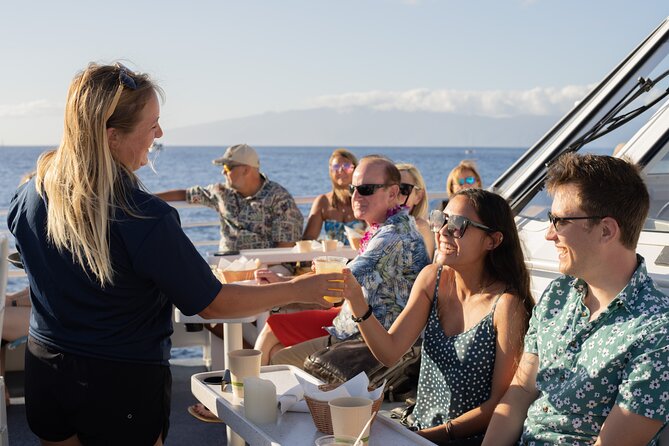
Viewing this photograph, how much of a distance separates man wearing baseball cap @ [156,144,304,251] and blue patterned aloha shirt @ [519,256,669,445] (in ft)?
14.7

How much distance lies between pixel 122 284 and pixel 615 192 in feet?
5.14

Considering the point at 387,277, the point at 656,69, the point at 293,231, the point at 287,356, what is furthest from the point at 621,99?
the point at 293,231

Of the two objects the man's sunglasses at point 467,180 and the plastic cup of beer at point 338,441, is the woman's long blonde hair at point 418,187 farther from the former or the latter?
the plastic cup of beer at point 338,441

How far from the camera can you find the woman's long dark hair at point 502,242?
3256 millimetres

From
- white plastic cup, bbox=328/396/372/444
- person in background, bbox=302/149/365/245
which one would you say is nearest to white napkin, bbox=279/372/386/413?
white plastic cup, bbox=328/396/372/444

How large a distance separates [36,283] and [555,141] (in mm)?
3050

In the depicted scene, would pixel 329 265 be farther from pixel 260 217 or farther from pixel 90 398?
pixel 260 217

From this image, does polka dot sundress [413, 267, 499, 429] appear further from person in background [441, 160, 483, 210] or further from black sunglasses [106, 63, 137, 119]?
person in background [441, 160, 483, 210]

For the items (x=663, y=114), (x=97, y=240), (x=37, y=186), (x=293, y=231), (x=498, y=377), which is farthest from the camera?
(x=293, y=231)

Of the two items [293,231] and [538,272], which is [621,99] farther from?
[293,231]

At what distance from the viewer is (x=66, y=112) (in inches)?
101

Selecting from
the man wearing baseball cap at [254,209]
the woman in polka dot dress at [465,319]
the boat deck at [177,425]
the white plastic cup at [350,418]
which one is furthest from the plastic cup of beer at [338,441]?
the man wearing baseball cap at [254,209]

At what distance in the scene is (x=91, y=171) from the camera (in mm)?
2512

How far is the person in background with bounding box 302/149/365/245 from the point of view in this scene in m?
7.48
